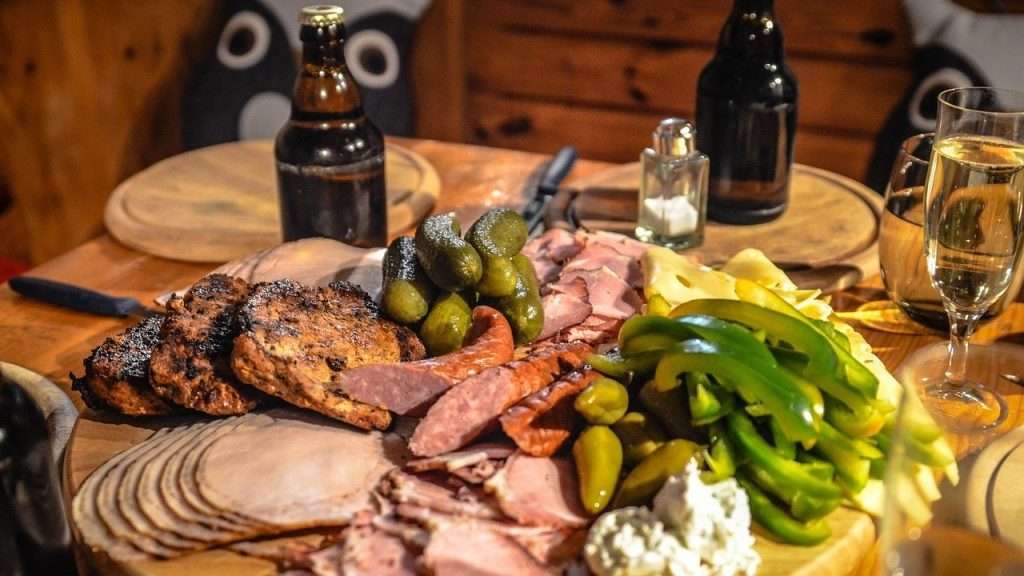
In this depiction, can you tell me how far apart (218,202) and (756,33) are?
1120mm

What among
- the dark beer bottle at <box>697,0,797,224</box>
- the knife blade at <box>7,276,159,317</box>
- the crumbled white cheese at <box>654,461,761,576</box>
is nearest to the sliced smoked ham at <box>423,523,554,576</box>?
the crumbled white cheese at <box>654,461,761,576</box>

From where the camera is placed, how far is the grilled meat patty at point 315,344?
4.01 feet

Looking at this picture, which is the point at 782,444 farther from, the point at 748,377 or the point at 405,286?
the point at 405,286

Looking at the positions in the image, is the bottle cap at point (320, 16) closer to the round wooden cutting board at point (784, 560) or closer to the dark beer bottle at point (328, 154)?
the dark beer bottle at point (328, 154)

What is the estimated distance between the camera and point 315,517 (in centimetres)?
108

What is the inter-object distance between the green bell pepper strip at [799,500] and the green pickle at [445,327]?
18.3 inches

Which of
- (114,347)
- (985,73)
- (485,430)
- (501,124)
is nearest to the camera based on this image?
(485,430)

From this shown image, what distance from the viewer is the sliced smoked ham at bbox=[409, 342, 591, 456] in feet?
3.82

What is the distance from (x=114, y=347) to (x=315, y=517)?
41cm

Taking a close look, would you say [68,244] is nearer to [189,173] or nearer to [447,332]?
[189,173]

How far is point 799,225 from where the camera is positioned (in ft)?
6.40

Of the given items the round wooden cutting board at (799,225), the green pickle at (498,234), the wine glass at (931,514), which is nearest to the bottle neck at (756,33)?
the round wooden cutting board at (799,225)

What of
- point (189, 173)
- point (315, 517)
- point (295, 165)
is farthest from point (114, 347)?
point (189, 173)

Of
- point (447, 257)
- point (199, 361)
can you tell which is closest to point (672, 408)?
point (447, 257)
